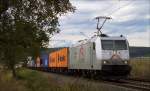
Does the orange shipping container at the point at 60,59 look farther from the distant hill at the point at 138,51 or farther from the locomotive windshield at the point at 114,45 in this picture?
the distant hill at the point at 138,51

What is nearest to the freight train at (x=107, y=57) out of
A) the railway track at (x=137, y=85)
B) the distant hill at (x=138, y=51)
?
the railway track at (x=137, y=85)

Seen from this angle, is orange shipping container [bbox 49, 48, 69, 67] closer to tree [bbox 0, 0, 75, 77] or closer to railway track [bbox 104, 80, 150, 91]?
railway track [bbox 104, 80, 150, 91]

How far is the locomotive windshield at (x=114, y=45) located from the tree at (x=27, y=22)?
12.9 meters

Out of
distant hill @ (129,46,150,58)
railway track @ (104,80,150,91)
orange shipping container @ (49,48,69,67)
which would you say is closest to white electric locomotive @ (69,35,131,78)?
railway track @ (104,80,150,91)

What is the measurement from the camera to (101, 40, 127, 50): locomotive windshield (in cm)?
2841

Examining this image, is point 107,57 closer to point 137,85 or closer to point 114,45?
point 114,45

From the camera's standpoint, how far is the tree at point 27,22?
14.2m

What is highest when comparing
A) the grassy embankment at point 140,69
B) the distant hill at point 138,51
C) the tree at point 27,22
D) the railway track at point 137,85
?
the distant hill at point 138,51

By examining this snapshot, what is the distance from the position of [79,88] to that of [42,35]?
2381 mm

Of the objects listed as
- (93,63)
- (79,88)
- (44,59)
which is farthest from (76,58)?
(44,59)

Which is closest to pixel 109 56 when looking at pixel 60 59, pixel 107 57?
pixel 107 57

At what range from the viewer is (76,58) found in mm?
37969

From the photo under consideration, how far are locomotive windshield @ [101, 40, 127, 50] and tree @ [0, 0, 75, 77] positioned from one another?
42.2 ft

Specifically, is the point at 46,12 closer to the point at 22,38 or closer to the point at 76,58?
the point at 22,38
